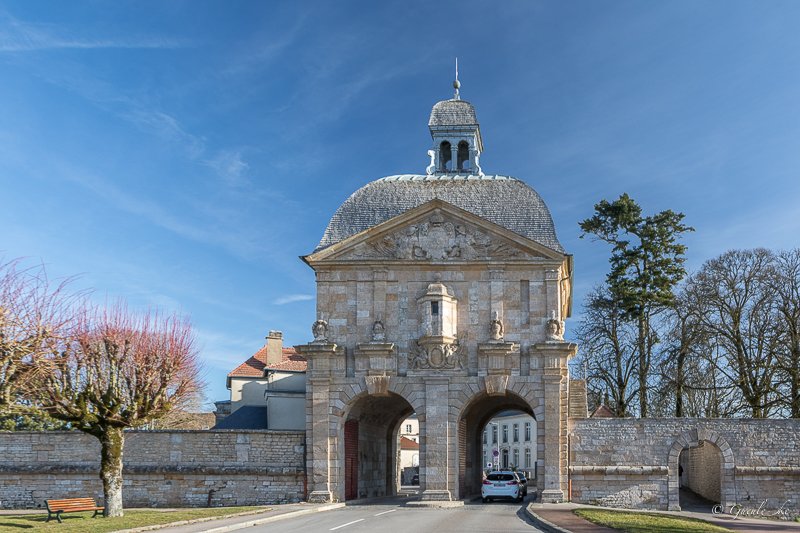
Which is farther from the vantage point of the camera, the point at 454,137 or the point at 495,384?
the point at 454,137

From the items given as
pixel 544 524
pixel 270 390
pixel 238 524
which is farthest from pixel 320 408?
pixel 270 390

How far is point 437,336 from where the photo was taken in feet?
91.8

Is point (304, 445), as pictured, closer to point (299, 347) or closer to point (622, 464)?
point (299, 347)

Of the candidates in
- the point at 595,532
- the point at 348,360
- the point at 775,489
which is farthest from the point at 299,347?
the point at 775,489

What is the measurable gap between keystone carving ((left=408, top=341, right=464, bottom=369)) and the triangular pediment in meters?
3.18

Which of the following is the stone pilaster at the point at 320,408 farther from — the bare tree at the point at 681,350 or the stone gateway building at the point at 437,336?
the bare tree at the point at 681,350

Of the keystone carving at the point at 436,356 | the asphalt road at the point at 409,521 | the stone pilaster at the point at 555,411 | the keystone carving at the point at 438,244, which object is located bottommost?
the asphalt road at the point at 409,521

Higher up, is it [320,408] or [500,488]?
[320,408]

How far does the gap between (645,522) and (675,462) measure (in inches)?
355

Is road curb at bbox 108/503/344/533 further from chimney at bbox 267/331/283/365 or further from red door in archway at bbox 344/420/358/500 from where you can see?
chimney at bbox 267/331/283/365

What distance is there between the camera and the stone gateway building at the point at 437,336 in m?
28.0

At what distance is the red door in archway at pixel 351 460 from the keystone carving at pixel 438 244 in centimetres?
663

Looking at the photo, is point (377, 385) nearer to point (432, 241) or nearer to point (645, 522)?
point (432, 241)

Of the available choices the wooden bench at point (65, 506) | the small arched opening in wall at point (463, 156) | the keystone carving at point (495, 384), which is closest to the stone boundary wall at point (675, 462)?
the keystone carving at point (495, 384)
